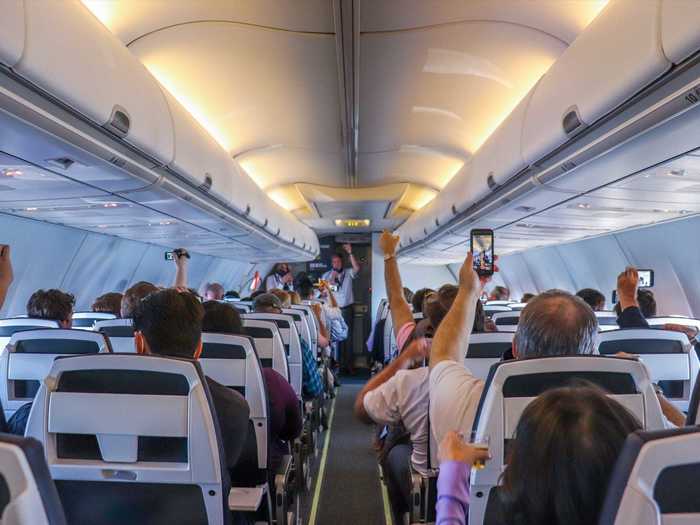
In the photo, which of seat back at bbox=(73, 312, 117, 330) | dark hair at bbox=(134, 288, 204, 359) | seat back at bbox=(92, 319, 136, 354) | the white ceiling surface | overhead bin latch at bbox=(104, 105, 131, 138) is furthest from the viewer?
seat back at bbox=(73, 312, 117, 330)

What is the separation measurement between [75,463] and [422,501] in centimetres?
184

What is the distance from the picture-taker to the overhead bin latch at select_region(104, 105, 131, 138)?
140 inches

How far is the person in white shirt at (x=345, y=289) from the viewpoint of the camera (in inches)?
616

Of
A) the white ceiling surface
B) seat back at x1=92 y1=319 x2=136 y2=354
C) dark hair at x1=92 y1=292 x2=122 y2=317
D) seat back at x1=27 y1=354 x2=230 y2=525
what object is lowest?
seat back at x1=27 y1=354 x2=230 y2=525

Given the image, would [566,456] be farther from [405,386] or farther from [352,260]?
[352,260]

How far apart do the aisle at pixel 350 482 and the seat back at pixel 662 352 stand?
2.69 meters

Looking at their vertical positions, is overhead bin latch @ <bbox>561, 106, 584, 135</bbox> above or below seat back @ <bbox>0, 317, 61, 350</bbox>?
above

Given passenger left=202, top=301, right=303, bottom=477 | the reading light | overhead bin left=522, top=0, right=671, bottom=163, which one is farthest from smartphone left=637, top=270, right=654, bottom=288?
the reading light

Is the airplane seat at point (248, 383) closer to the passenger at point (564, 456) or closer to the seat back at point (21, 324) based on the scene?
the seat back at point (21, 324)

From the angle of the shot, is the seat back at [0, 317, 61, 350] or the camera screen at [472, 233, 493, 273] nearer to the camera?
the camera screen at [472, 233, 493, 273]

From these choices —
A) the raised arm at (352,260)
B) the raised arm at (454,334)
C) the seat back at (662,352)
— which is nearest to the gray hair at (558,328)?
the raised arm at (454,334)

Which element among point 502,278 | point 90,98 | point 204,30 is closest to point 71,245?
point 204,30

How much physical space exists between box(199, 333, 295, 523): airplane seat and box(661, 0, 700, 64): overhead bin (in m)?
2.43

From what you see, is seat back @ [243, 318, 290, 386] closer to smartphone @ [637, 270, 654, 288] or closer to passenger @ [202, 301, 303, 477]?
passenger @ [202, 301, 303, 477]
